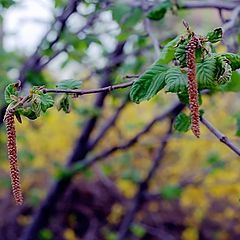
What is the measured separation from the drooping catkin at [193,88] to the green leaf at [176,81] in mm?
113

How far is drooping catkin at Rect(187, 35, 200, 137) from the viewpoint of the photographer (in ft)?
3.35

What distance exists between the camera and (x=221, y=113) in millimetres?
4645

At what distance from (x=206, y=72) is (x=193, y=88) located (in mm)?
119

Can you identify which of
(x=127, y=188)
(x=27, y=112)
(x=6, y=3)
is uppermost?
(x=127, y=188)

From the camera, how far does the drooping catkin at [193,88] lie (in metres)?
1.02

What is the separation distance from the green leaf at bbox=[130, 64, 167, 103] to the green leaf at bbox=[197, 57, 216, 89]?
9 centimetres

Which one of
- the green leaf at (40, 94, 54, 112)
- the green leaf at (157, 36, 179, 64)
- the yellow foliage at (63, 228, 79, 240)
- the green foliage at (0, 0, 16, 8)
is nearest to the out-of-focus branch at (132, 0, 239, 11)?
the green foliage at (0, 0, 16, 8)

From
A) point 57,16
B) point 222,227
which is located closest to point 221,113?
point 222,227

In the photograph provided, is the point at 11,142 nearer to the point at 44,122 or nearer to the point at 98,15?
the point at 98,15

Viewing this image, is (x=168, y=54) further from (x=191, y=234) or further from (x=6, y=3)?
(x=191, y=234)

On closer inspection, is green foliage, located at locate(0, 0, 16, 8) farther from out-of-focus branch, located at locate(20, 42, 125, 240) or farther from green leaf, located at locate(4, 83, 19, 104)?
out-of-focus branch, located at locate(20, 42, 125, 240)

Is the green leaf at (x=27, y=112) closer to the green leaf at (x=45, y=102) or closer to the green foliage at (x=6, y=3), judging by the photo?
the green leaf at (x=45, y=102)

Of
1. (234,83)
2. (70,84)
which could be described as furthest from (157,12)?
(70,84)

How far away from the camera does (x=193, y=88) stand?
103cm
